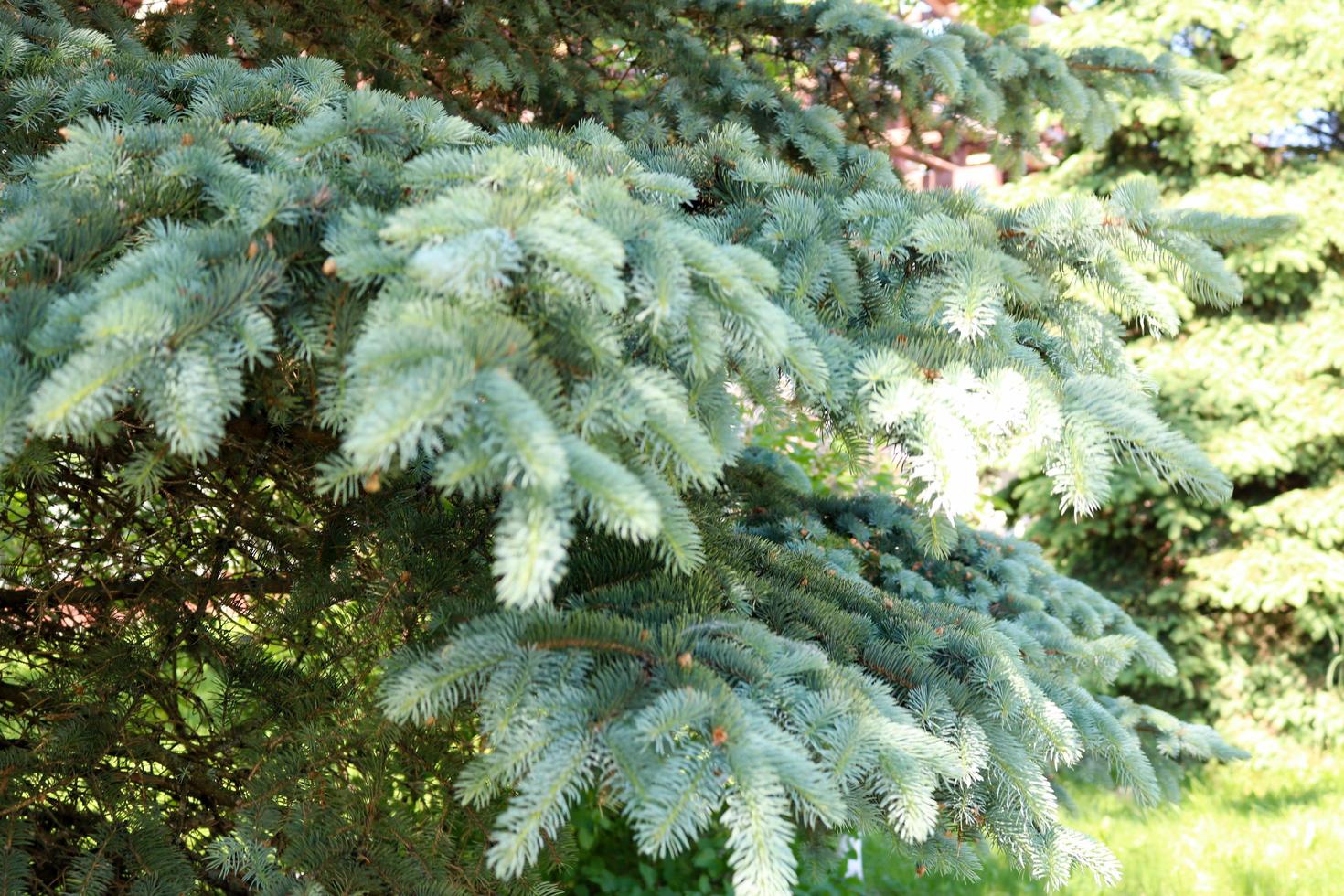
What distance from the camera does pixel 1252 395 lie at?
6.15 metres

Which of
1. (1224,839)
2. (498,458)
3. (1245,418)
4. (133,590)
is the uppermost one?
(498,458)

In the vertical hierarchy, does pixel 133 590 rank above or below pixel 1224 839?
above

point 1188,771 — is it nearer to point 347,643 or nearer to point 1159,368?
point 1159,368

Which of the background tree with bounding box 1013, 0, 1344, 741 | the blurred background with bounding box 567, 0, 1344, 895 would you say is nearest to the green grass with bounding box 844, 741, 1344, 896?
the blurred background with bounding box 567, 0, 1344, 895

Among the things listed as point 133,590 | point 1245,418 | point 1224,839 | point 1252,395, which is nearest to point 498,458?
point 133,590

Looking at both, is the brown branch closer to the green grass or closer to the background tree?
the green grass

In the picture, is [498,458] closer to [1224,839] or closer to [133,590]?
[133,590]

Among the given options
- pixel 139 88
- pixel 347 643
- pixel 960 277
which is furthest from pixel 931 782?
pixel 139 88

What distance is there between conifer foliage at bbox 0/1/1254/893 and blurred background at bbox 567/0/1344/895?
348 cm

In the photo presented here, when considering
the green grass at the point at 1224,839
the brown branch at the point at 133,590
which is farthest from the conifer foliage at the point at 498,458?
the green grass at the point at 1224,839

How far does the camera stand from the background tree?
6.04 metres

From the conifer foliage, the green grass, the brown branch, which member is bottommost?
the green grass

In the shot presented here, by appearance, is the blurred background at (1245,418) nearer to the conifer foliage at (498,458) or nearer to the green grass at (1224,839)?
the green grass at (1224,839)

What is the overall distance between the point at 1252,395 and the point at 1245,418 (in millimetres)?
266
